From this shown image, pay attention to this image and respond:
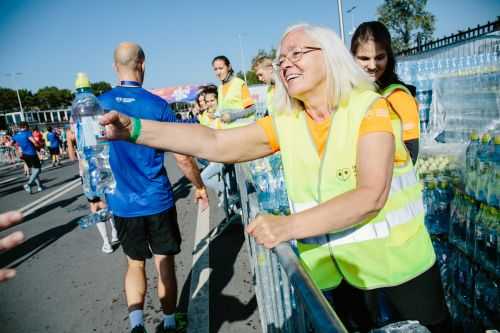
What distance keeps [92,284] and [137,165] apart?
2.13 m

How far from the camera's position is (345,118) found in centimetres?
135

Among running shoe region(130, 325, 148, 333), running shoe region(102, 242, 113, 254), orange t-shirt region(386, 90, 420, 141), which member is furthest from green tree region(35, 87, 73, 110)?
orange t-shirt region(386, 90, 420, 141)

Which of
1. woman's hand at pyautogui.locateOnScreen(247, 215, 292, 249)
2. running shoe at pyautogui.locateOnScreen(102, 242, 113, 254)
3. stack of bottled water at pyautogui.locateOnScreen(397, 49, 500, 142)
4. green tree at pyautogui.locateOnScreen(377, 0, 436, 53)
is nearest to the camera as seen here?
woman's hand at pyautogui.locateOnScreen(247, 215, 292, 249)

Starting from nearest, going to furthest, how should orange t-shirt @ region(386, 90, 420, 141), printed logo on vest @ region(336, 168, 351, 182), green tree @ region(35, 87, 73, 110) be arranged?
printed logo on vest @ region(336, 168, 351, 182) → orange t-shirt @ region(386, 90, 420, 141) → green tree @ region(35, 87, 73, 110)

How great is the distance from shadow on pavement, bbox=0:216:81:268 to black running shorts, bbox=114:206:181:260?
3.12 metres

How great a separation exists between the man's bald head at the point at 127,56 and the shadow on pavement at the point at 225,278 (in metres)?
2.30

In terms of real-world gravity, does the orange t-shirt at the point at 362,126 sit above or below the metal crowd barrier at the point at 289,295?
above

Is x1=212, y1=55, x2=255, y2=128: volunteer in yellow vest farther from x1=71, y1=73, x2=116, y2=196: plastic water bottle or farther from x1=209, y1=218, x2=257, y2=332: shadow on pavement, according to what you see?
x1=71, y1=73, x2=116, y2=196: plastic water bottle

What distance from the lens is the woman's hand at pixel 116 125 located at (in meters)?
1.51

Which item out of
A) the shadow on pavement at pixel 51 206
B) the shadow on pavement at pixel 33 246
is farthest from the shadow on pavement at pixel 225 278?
the shadow on pavement at pixel 51 206

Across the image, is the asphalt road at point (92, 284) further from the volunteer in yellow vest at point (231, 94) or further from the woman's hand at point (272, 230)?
the woman's hand at point (272, 230)

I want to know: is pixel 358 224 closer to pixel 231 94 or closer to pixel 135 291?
pixel 135 291

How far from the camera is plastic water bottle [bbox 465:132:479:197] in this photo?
217 cm

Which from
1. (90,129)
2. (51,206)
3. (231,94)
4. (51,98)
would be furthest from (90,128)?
(51,98)
